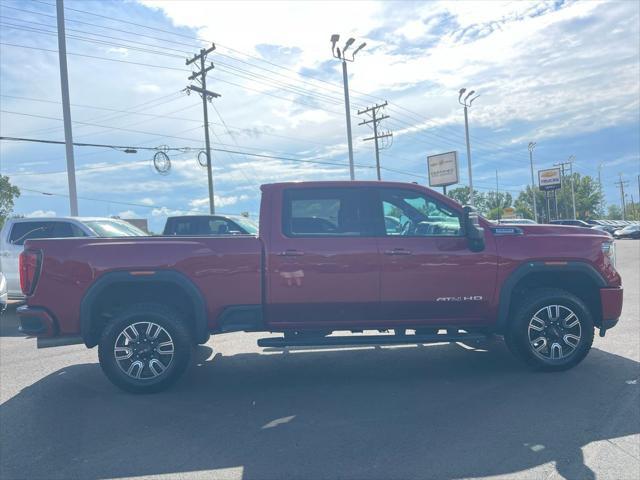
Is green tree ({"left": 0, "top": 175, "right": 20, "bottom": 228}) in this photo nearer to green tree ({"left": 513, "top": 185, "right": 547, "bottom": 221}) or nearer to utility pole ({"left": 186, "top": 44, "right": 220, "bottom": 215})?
utility pole ({"left": 186, "top": 44, "right": 220, "bottom": 215})

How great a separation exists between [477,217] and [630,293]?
7565 mm

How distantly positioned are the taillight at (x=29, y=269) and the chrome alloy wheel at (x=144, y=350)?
3.35ft

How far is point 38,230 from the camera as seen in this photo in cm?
1004

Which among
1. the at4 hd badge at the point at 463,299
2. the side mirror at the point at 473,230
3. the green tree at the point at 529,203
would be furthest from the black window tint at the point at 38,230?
the green tree at the point at 529,203

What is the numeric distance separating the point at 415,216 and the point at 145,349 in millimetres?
3140

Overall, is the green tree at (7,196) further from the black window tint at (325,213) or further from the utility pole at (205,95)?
A: the black window tint at (325,213)

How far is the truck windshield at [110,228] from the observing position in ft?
32.4

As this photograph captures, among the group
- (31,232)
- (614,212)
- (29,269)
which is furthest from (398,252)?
(614,212)

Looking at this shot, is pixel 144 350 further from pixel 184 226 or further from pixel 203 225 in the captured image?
pixel 184 226

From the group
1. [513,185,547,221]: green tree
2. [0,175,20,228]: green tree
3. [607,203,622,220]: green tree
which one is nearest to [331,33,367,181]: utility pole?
[0,175,20,228]: green tree

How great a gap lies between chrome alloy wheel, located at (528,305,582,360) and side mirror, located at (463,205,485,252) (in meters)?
1.00

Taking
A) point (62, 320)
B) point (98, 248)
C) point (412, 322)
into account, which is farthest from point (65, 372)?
point (412, 322)

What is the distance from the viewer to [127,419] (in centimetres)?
450

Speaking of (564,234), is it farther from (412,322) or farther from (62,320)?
(62,320)
